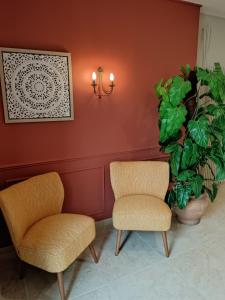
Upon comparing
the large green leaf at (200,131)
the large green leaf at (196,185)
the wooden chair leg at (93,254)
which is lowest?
the wooden chair leg at (93,254)

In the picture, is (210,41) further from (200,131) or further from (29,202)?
(29,202)

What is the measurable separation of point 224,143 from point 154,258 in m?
1.36

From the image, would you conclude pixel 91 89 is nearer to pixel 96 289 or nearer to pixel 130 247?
pixel 130 247

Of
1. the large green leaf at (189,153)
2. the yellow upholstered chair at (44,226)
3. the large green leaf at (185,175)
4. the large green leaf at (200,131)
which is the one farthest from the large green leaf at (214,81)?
the yellow upholstered chair at (44,226)

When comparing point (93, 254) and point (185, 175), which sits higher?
point (185, 175)

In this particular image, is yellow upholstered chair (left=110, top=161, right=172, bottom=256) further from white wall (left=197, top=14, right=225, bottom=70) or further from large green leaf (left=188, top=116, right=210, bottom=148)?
white wall (left=197, top=14, right=225, bottom=70)

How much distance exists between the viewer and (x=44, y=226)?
1.86 meters

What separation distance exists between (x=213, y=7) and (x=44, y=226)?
10.5 feet

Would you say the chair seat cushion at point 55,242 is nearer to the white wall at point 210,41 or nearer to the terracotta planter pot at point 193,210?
the terracotta planter pot at point 193,210

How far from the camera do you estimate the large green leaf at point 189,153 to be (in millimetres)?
2312

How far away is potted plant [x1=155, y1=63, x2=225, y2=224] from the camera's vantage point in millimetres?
2207

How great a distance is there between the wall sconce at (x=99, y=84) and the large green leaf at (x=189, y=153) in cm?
97

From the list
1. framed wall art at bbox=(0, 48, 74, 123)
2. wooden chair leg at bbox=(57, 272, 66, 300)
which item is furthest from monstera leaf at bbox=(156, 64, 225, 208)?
wooden chair leg at bbox=(57, 272, 66, 300)

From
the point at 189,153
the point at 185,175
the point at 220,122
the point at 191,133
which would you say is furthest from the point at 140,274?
the point at 220,122
